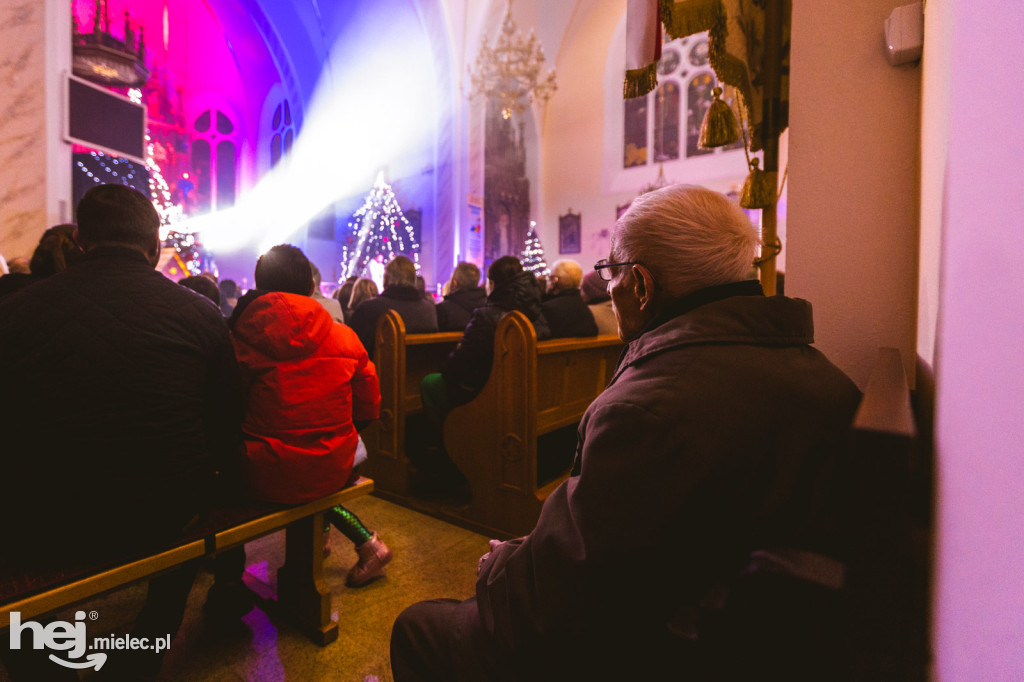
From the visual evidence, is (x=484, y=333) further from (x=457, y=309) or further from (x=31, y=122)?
(x=31, y=122)

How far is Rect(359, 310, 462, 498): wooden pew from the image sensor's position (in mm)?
3461

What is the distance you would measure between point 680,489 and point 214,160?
57.1 ft

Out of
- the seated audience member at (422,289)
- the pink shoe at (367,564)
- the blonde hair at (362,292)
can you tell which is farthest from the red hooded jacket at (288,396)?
the blonde hair at (362,292)

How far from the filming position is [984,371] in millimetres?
477

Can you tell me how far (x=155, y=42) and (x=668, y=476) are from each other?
1779 centimetres

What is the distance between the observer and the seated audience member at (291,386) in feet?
6.18

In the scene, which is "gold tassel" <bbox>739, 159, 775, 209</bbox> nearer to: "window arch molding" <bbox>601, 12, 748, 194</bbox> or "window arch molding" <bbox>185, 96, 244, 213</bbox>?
"window arch molding" <bbox>601, 12, 748, 194</bbox>

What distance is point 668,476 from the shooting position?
2.95ft

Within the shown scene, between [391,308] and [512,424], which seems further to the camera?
[391,308]

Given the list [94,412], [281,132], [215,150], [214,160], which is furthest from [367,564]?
[215,150]

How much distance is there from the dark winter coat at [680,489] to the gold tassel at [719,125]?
1.55 metres

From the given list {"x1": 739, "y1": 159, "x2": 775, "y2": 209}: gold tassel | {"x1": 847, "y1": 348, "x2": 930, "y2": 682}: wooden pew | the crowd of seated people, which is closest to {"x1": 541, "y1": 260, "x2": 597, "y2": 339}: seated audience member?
{"x1": 739, "y1": 159, "x2": 775, "y2": 209}: gold tassel

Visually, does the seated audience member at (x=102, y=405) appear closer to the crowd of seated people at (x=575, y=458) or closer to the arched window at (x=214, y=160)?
the crowd of seated people at (x=575, y=458)

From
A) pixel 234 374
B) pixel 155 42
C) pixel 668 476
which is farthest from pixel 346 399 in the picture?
pixel 155 42
